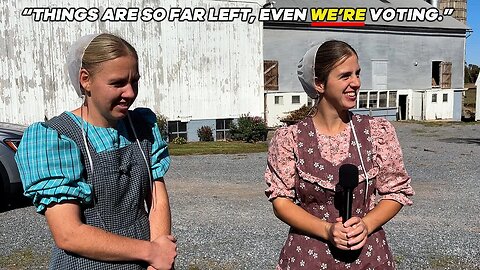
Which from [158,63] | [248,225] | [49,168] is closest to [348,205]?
[49,168]

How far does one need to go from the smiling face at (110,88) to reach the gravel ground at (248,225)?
121 inches

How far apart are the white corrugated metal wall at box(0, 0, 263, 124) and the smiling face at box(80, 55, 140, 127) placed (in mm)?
15115

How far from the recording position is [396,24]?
26.7 m

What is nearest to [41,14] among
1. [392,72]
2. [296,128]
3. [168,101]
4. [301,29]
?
[168,101]

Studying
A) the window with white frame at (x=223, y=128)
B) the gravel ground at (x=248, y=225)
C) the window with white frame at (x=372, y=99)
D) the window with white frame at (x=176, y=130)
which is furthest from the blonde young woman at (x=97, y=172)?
the window with white frame at (x=372, y=99)

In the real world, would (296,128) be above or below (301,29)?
below

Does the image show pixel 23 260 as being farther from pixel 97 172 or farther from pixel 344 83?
pixel 344 83

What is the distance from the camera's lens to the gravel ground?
484 cm

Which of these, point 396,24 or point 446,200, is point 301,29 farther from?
point 446,200

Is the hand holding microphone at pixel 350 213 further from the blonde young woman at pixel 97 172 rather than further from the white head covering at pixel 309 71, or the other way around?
the blonde young woman at pixel 97 172

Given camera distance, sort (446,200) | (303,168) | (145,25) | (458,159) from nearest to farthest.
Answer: (303,168) → (446,200) → (458,159) → (145,25)

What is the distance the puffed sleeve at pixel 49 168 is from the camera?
1.58m

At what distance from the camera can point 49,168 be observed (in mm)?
1587

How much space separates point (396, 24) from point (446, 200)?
2077cm
